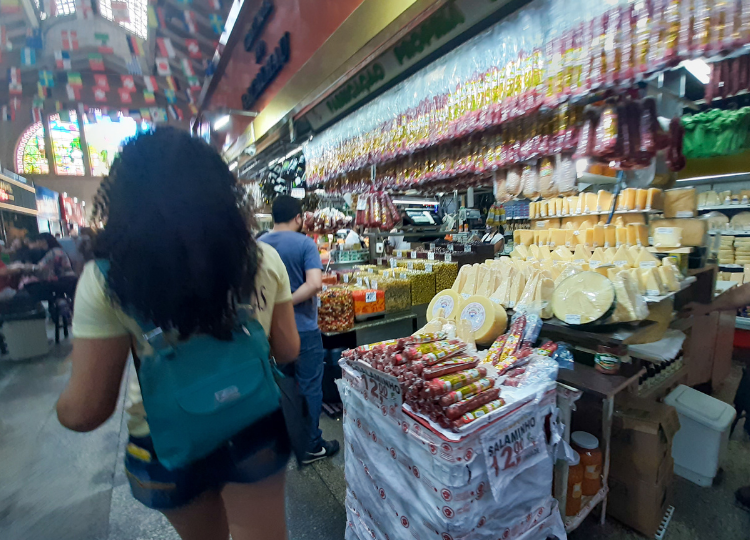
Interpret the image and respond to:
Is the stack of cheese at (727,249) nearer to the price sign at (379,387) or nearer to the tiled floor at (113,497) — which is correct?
the tiled floor at (113,497)

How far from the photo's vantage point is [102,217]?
81 cm

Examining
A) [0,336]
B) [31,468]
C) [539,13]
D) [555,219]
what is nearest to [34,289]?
[0,336]

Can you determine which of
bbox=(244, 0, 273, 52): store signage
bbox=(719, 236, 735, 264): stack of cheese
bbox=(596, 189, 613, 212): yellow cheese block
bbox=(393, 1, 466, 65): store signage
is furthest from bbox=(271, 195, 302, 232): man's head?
bbox=(719, 236, 735, 264): stack of cheese

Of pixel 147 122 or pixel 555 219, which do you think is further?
pixel 555 219

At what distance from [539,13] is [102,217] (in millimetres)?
1868

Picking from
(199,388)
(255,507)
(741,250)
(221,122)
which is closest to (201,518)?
(255,507)

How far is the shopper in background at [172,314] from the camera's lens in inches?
30.0

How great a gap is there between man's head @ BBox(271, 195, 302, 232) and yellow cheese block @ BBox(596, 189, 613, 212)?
3595 mm

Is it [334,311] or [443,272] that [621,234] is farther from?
[334,311]

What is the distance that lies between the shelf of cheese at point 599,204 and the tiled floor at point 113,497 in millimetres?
2011

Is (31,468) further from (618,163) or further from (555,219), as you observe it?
(555,219)

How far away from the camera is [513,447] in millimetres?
1199

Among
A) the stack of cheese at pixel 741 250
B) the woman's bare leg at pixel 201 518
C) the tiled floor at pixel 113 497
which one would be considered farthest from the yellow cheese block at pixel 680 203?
the woman's bare leg at pixel 201 518

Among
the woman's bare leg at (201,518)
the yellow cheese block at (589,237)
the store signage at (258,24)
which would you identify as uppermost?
the store signage at (258,24)
